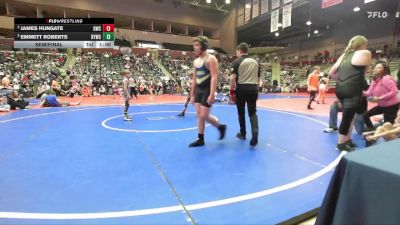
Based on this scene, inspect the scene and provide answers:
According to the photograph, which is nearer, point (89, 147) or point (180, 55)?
point (89, 147)

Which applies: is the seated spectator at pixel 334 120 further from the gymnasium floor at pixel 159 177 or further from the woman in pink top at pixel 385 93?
the woman in pink top at pixel 385 93

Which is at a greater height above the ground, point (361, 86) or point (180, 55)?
point (180, 55)

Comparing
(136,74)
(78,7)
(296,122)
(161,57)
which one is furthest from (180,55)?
(296,122)

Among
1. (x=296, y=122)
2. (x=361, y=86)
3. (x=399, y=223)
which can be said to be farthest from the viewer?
(x=296, y=122)

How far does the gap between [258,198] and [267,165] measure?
3.47 ft

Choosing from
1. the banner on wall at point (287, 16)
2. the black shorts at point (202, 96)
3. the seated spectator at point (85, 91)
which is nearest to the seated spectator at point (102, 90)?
the seated spectator at point (85, 91)

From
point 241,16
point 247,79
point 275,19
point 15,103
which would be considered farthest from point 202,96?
point 241,16

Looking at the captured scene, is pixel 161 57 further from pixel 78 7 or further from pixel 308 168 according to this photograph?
pixel 308 168

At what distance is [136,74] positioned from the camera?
25.3 m

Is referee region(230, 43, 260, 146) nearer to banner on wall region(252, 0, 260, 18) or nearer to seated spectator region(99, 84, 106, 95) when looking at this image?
seated spectator region(99, 84, 106, 95)
